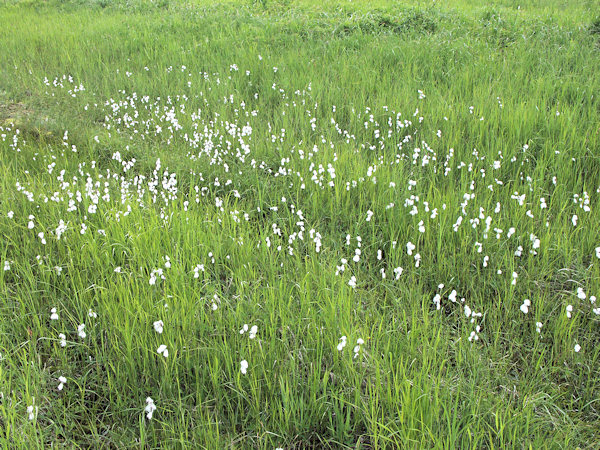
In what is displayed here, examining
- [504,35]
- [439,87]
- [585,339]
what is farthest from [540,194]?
[504,35]

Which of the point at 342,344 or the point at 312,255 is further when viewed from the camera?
the point at 312,255

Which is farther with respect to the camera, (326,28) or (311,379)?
(326,28)

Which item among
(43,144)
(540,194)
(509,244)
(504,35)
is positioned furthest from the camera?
(504,35)

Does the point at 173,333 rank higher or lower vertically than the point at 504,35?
lower

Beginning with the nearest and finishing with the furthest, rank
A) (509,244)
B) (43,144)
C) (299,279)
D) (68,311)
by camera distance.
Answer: (68,311) → (299,279) → (509,244) → (43,144)

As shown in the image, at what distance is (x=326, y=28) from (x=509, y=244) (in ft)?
23.4

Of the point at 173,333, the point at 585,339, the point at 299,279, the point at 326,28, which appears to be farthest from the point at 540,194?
the point at 326,28

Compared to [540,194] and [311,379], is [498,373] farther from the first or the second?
[540,194]

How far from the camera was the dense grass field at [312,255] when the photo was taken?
A: 7.66 feet

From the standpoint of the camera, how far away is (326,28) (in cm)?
923

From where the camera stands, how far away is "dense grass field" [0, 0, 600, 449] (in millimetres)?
2336

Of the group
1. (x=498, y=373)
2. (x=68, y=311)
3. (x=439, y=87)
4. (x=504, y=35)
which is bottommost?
(x=498, y=373)

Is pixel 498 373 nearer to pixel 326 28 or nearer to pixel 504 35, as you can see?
pixel 504 35

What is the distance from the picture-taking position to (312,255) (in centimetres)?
334
